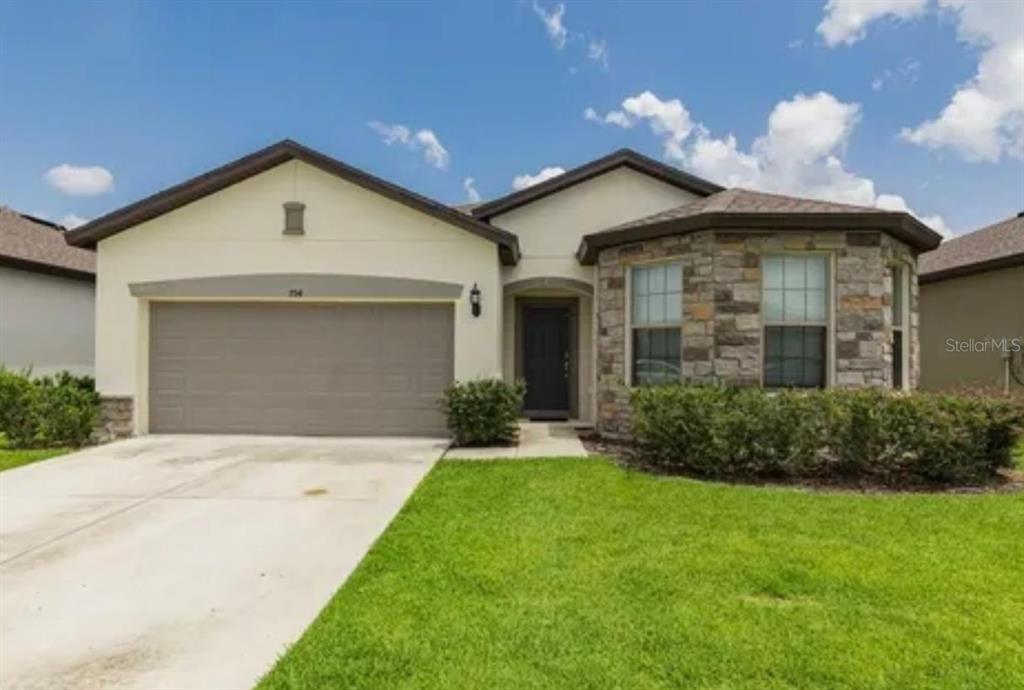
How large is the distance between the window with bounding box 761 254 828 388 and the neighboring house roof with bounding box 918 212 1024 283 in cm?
749

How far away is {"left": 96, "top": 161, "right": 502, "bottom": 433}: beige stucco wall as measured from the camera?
1045cm

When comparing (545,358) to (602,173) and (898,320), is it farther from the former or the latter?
(898,320)

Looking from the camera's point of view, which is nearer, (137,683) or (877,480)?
(137,683)

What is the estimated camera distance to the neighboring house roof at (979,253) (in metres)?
13.4

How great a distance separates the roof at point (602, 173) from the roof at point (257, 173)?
212cm

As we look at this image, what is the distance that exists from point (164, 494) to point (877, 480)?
8087mm

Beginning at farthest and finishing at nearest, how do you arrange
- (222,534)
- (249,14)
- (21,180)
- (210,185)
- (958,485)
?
(21,180) < (249,14) < (210,185) < (958,485) < (222,534)

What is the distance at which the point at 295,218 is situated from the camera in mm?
10508

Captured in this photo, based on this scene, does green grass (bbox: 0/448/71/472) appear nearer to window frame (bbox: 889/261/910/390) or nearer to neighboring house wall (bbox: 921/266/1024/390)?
window frame (bbox: 889/261/910/390)

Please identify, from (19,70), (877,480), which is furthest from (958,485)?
(19,70)

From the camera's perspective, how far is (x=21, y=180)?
1816 cm

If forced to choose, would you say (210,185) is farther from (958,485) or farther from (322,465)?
(958,485)

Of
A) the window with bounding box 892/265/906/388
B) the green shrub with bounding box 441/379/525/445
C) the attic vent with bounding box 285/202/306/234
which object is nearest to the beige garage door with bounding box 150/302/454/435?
the green shrub with bounding box 441/379/525/445

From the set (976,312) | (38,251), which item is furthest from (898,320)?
(38,251)
